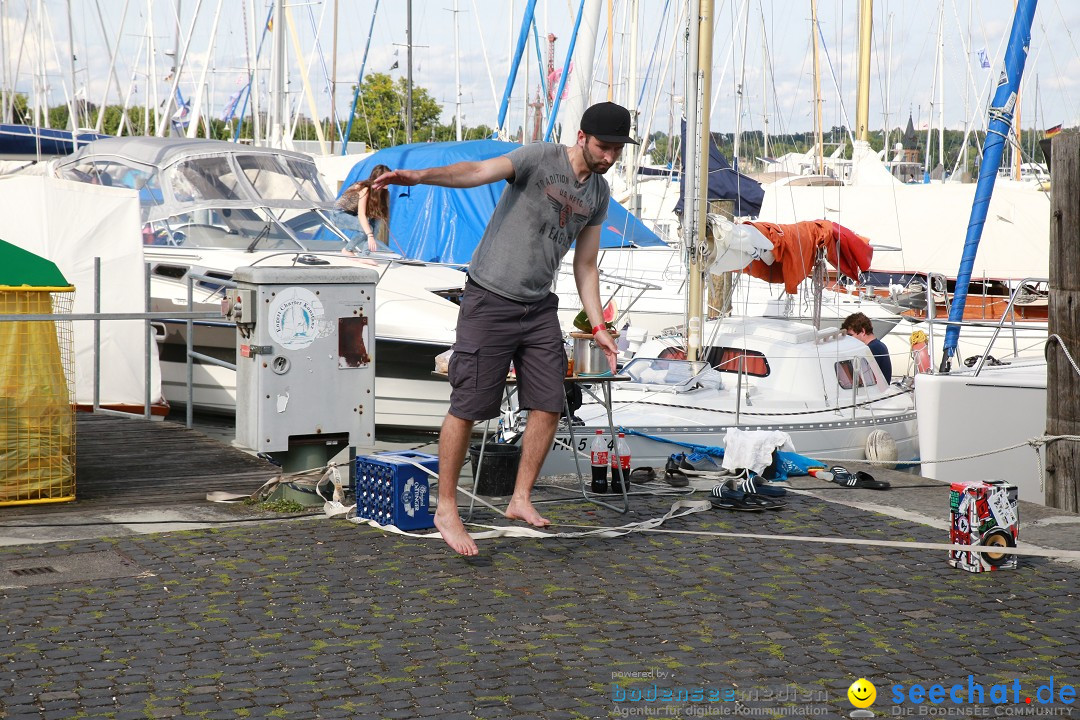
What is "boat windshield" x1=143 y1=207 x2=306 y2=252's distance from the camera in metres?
14.6

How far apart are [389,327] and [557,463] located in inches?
129

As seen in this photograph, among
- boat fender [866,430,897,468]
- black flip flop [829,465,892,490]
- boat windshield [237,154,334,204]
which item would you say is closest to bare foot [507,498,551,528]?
black flip flop [829,465,892,490]

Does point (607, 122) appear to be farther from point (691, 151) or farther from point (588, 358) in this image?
point (691, 151)

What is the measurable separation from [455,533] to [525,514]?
1.88 feet

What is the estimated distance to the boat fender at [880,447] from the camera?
12343 millimetres

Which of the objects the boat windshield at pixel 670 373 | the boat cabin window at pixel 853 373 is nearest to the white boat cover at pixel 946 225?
the boat cabin window at pixel 853 373

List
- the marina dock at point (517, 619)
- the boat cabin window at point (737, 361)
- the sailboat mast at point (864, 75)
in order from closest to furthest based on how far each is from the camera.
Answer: the marina dock at point (517, 619)
the boat cabin window at point (737, 361)
the sailboat mast at point (864, 75)

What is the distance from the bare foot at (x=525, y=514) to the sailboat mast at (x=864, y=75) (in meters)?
21.3

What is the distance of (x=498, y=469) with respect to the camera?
7.24m

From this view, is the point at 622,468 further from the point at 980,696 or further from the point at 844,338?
the point at 844,338

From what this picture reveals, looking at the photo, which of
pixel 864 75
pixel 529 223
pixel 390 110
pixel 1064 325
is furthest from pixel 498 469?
pixel 390 110

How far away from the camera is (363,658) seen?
13.4 feet

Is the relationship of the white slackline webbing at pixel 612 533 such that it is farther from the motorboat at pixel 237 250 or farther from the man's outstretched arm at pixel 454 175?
the motorboat at pixel 237 250

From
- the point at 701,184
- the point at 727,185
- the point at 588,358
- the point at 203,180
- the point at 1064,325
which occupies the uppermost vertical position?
the point at 727,185
